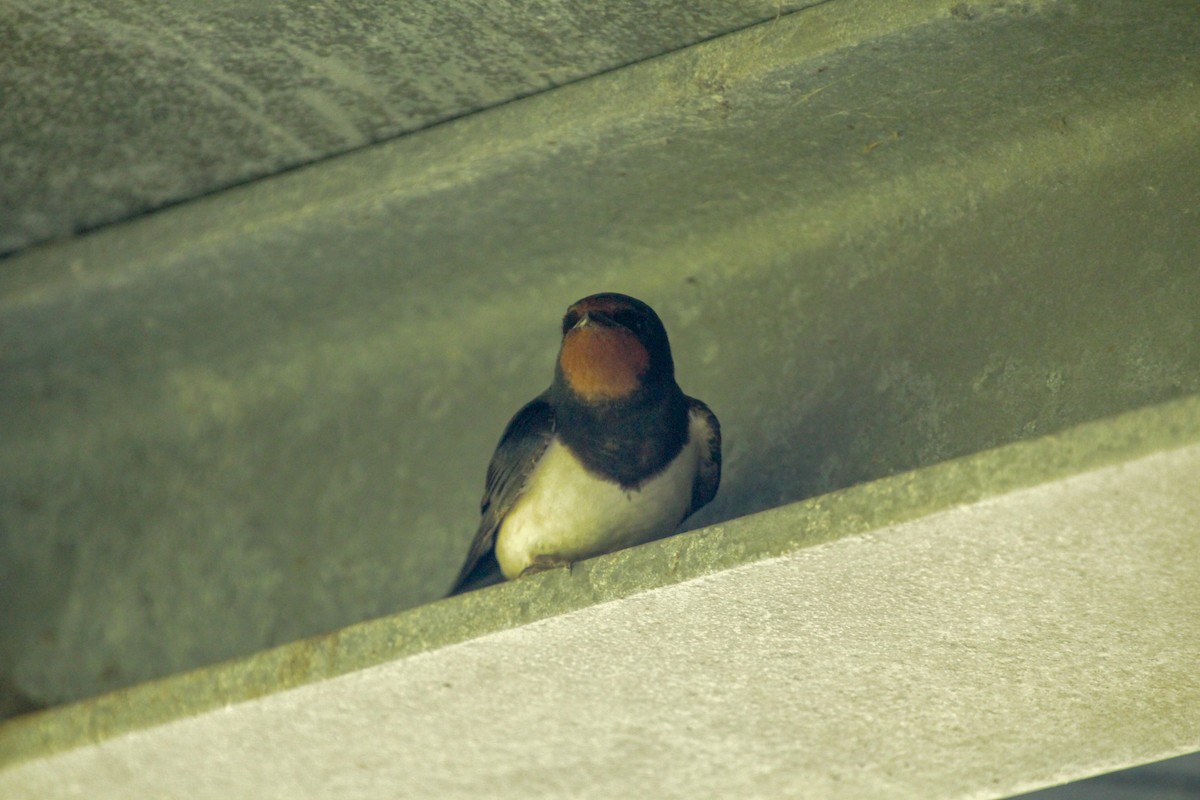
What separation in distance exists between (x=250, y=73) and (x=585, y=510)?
108cm

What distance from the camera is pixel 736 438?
294 cm

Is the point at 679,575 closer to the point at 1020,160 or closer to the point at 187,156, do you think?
the point at 1020,160

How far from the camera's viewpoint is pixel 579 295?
3166 millimetres

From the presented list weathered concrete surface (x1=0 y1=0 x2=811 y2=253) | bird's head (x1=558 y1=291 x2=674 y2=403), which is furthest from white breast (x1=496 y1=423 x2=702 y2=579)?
weathered concrete surface (x1=0 y1=0 x2=811 y2=253)

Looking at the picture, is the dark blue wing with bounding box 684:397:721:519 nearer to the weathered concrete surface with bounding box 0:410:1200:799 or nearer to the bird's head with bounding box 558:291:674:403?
the bird's head with bounding box 558:291:674:403

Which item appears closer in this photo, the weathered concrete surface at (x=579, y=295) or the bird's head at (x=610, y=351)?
the weathered concrete surface at (x=579, y=295)

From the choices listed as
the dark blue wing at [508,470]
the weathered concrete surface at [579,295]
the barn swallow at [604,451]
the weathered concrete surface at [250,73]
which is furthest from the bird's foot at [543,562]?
the weathered concrete surface at [250,73]

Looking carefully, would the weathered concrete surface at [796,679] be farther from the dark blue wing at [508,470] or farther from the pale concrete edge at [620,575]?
the dark blue wing at [508,470]

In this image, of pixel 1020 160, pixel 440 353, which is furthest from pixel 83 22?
pixel 1020 160

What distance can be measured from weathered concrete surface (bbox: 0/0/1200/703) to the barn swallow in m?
0.24

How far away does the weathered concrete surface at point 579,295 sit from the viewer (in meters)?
2.58

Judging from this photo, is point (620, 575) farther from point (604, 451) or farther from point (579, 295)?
point (579, 295)

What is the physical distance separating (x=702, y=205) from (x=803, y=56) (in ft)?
1.71

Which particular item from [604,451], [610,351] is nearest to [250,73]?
[610,351]
